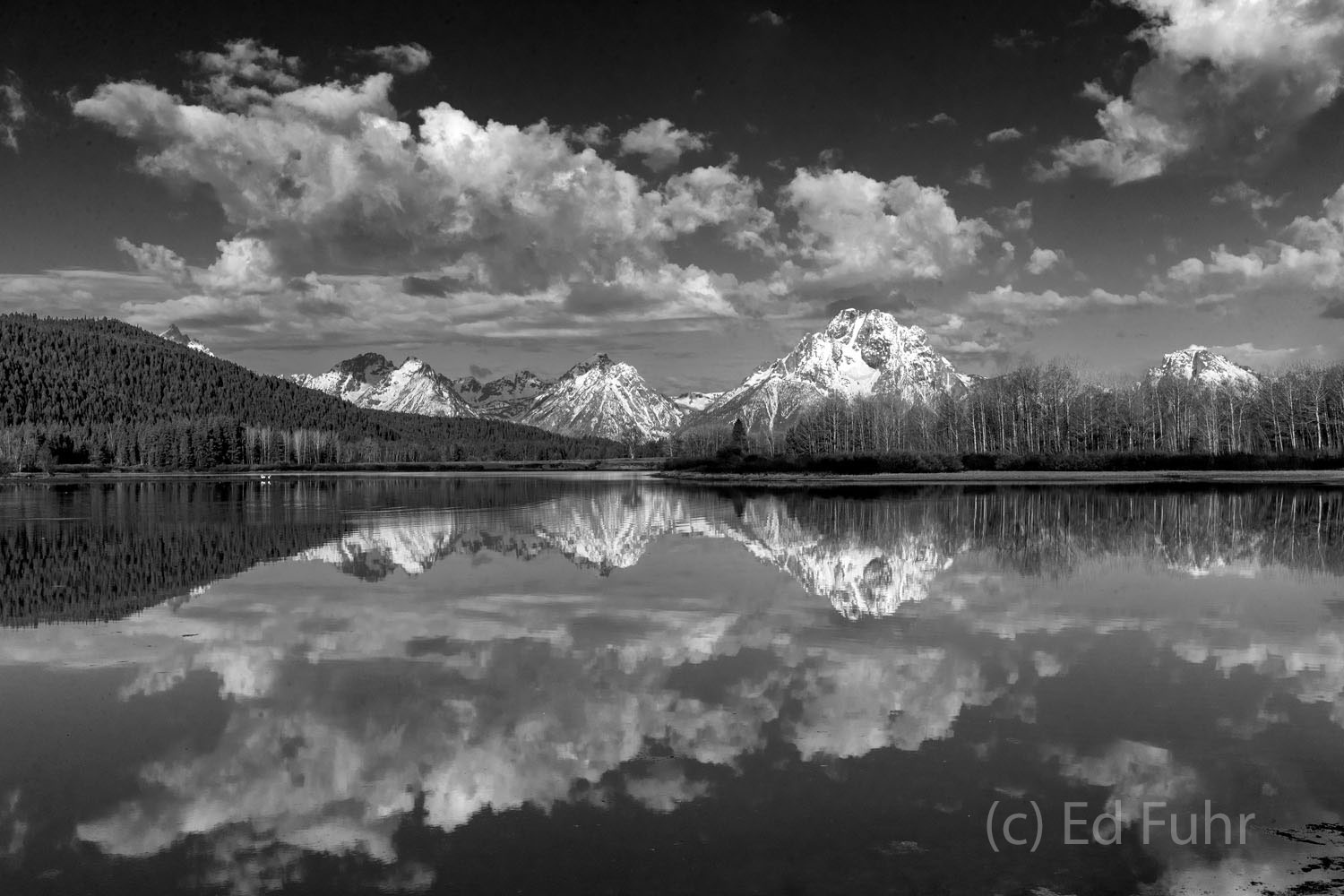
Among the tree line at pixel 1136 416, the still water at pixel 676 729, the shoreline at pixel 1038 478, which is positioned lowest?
the still water at pixel 676 729

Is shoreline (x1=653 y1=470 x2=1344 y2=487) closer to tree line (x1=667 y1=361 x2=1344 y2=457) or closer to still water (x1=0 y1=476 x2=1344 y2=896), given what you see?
tree line (x1=667 y1=361 x2=1344 y2=457)

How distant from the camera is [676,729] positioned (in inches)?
546

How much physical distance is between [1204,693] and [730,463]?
116077mm

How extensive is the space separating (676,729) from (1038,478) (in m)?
96.4

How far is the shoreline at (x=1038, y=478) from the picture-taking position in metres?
96.1

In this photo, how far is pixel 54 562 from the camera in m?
32.7

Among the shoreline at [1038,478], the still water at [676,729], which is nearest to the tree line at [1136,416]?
the shoreline at [1038,478]

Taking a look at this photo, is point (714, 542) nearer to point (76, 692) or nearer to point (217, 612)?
point (217, 612)

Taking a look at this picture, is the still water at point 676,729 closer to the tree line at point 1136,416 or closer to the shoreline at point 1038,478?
the shoreline at point 1038,478

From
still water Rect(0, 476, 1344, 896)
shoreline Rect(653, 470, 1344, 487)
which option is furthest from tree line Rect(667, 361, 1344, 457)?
still water Rect(0, 476, 1344, 896)

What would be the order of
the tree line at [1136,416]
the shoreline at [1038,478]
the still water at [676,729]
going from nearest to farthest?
the still water at [676,729]
the shoreline at [1038,478]
the tree line at [1136,416]

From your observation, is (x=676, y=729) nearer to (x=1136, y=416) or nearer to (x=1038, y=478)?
(x=1038, y=478)

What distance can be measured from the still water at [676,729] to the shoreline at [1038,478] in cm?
7025

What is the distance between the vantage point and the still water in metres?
9.81
